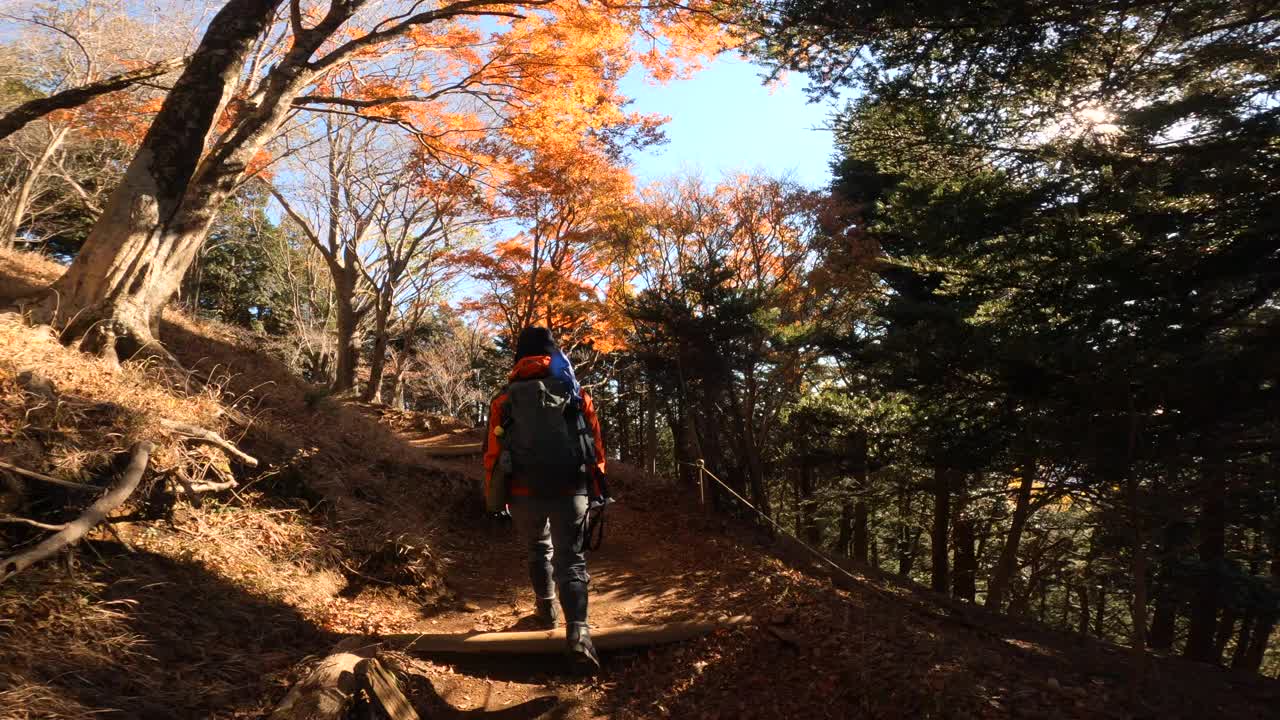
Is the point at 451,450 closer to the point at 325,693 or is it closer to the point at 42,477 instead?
the point at 42,477

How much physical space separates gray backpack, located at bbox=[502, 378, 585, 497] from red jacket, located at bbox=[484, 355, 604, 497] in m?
0.05

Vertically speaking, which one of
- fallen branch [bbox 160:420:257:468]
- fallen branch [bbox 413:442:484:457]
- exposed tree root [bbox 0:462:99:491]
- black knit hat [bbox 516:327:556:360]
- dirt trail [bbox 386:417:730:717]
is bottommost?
dirt trail [bbox 386:417:730:717]

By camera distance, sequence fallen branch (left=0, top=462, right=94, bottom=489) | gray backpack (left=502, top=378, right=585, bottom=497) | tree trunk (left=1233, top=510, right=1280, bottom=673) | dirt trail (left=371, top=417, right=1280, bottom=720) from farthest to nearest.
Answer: tree trunk (left=1233, top=510, right=1280, bottom=673)
gray backpack (left=502, top=378, right=585, bottom=497)
dirt trail (left=371, top=417, right=1280, bottom=720)
fallen branch (left=0, top=462, right=94, bottom=489)

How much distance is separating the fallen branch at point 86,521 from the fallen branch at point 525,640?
1476mm

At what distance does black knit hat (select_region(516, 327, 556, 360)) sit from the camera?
13.3ft

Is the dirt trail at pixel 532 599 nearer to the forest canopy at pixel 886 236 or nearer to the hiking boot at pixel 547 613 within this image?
the hiking boot at pixel 547 613

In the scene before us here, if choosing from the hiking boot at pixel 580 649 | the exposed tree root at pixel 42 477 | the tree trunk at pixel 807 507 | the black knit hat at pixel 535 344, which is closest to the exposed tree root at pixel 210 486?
the exposed tree root at pixel 42 477

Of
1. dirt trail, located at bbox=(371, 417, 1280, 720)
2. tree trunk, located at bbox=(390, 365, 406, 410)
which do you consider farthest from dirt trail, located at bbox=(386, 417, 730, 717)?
tree trunk, located at bbox=(390, 365, 406, 410)

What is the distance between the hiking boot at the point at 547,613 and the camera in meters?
4.01

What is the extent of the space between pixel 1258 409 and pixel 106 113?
59.9ft

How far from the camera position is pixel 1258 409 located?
219 inches

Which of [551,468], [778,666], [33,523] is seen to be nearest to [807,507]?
[778,666]

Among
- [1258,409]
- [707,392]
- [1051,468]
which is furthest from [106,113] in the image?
[1258,409]

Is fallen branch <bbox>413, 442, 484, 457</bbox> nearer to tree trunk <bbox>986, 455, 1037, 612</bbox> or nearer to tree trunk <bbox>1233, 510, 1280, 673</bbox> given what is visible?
tree trunk <bbox>986, 455, 1037, 612</bbox>
